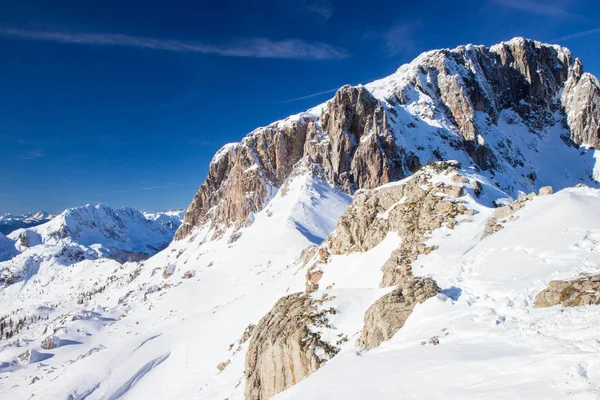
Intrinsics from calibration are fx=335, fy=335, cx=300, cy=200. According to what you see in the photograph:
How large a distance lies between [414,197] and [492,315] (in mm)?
18742

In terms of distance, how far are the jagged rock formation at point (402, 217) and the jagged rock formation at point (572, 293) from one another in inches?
353

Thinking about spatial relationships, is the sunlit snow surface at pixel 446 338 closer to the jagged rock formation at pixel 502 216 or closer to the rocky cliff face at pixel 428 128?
the jagged rock formation at pixel 502 216

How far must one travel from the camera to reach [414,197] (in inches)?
1192

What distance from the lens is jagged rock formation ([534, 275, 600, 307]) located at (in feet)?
36.8

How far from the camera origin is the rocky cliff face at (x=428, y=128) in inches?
3816

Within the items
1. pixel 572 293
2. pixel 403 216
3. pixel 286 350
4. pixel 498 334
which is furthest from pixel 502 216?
pixel 286 350

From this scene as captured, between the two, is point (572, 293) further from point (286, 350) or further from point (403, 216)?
point (403, 216)

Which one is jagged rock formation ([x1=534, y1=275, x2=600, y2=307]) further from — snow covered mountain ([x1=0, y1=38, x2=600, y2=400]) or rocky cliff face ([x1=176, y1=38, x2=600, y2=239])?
rocky cliff face ([x1=176, y1=38, x2=600, y2=239])

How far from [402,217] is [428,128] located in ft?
265

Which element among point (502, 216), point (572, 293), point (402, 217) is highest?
point (402, 217)

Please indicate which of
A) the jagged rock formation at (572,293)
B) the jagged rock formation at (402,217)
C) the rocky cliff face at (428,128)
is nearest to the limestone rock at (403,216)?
the jagged rock formation at (402,217)

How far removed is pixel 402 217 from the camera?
29062 mm

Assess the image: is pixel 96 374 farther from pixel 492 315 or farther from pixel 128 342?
pixel 492 315

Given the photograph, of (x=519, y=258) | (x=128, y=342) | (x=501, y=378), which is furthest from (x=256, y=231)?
(x=501, y=378)
